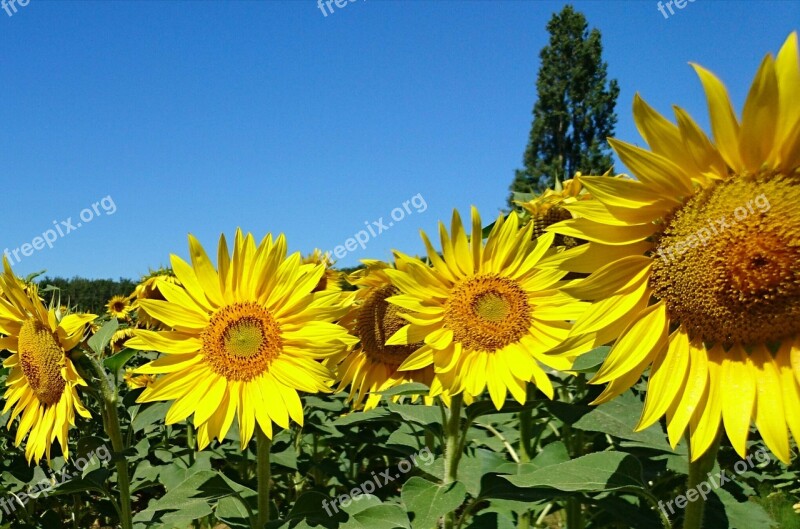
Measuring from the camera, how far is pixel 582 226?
1.44m

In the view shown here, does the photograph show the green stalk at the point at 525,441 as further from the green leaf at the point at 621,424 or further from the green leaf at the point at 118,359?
the green leaf at the point at 118,359

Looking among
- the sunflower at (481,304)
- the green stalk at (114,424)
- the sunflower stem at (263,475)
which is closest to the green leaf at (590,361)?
the sunflower at (481,304)

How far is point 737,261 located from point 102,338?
230 cm

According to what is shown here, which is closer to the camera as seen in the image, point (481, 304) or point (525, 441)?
point (481, 304)

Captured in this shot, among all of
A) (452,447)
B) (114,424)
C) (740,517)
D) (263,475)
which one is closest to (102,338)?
(114,424)

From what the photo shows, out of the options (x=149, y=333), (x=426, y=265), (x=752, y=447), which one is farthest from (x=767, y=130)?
(x=752, y=447)

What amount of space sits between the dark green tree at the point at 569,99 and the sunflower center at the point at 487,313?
1142 inches

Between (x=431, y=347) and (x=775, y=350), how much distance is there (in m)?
1.21

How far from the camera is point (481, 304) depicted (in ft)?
7.88

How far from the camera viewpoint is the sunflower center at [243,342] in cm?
224

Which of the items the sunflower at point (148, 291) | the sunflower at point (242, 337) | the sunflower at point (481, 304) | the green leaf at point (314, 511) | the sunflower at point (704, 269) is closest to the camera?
the sunflower at point (704, 269)

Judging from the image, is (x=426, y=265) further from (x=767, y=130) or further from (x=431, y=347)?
(x=767, y=130)

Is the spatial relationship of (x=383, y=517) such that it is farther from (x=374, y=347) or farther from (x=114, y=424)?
(x=114, y=424)

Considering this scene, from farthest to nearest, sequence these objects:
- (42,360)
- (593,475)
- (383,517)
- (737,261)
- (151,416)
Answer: (151,416) → (42,360) → (383,517) → (593,475) → (737,261)
